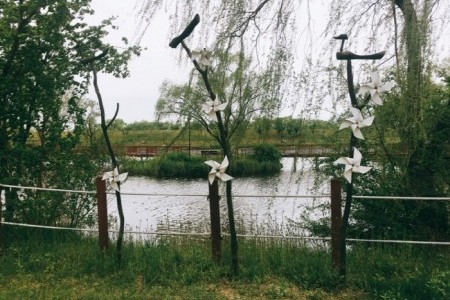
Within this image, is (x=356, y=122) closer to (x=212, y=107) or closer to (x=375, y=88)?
(x=375, y=88)

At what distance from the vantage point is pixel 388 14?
4023mm

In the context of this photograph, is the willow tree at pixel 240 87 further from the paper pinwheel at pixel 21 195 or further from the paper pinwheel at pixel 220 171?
the paper pinwheel at pixel 21 195

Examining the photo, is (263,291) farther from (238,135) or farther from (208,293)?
(238,135)

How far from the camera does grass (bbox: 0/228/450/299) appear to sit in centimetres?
441

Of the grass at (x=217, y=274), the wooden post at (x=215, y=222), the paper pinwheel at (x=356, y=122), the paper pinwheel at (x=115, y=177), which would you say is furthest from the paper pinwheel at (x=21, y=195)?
the paper pinwheel at (x=356, y=122)

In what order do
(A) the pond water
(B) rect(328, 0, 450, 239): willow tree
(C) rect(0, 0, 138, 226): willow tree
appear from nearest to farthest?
(B) rect(328, 0, 450, 239): willow tree < (C) rect(0, 0, 138, 226): willow tree < (A) the pond water

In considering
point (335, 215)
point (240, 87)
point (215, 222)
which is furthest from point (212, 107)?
point (335, 215)

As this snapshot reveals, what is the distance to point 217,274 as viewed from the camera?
4.86m

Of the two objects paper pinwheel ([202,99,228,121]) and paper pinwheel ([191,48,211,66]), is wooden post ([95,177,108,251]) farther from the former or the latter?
paper pinwheel ([191,48,211,66])

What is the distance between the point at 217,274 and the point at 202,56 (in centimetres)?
223

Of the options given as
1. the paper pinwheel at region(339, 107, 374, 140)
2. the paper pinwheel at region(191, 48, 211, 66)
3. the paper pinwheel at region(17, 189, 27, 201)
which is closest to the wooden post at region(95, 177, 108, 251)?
the paper pinwheel at region(191, 48, 211, 66)

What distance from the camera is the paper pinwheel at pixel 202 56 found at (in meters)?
4.08

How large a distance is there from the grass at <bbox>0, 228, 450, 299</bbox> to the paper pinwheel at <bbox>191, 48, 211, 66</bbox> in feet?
6.99

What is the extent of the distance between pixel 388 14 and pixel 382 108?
7.15 ft
